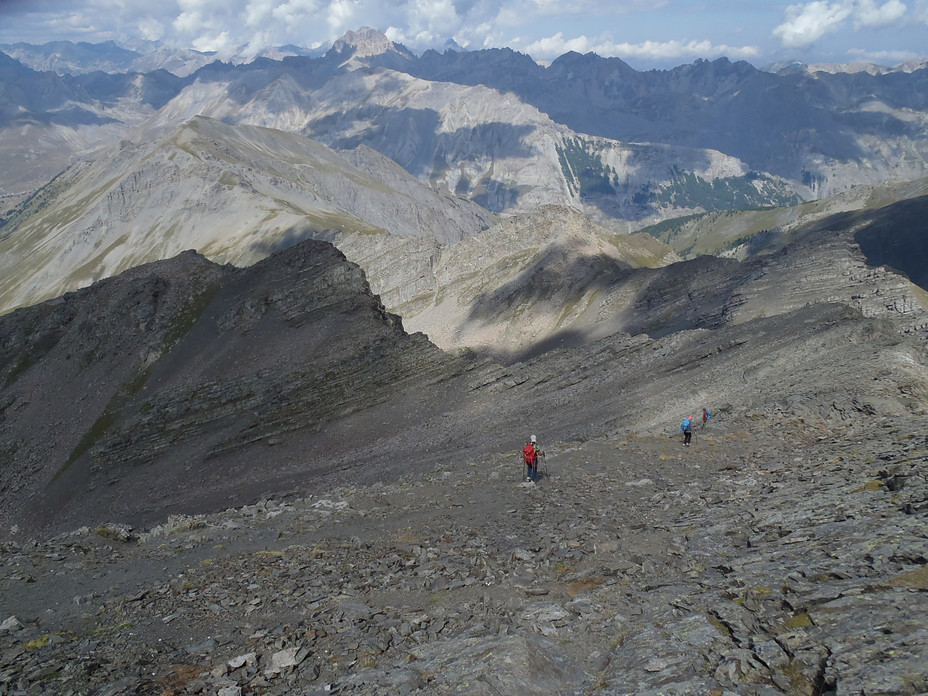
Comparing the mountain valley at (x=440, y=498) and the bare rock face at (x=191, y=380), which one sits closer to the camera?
the mountain valley at (x=440, y=498)

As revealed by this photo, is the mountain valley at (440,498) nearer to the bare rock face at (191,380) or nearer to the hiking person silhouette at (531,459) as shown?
the bare rock face at (191,380)

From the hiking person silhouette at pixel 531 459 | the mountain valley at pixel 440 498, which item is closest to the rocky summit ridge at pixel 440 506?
the mountain valley at pixel 440 498

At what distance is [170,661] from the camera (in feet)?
45.6

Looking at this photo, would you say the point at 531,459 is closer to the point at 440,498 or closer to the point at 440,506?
the point at 440,498

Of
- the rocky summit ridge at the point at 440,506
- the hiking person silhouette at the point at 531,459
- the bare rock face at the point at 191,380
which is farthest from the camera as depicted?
the bare rock face at the point at 191,380

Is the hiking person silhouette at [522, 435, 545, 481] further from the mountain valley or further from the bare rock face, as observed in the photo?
the bare rock face

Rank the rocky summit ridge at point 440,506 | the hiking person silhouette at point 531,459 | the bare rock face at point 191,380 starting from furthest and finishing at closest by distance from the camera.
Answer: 1. the bare rock face at point 191,380
2. the hiking person silhouette at point 531,459
3. the rocky summit ridge at point 440,506

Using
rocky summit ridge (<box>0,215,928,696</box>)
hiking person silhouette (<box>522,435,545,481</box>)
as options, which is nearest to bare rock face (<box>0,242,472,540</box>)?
rocky summit ridge (<box>0,215,928,696</box>)

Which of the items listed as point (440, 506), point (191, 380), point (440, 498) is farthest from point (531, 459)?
point (191, 380)

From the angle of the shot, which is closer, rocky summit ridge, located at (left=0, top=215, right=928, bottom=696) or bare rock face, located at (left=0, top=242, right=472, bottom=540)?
rocky summit ridge, located at (left=0, top=215, right=928, bottom=696)

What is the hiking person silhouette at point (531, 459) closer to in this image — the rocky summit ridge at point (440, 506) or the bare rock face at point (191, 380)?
the rocky summit ridge at point (440, 506)

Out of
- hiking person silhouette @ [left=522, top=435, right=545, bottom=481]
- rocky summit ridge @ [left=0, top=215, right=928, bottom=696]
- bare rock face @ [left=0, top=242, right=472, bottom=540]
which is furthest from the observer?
bare rock face @ [left=0, top=242, right=472, bottom=540]

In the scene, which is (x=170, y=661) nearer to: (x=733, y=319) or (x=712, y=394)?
(x=712, y=394)

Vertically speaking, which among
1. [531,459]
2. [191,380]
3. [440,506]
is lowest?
[440,506]
